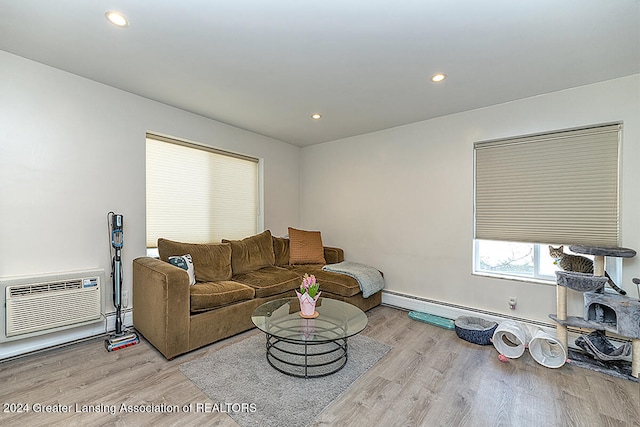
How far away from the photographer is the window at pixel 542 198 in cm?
258

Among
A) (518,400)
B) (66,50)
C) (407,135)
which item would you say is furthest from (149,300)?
(407,135)

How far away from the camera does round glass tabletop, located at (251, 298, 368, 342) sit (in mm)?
2138

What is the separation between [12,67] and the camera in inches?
90.7

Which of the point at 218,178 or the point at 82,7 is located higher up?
the point at 82,7

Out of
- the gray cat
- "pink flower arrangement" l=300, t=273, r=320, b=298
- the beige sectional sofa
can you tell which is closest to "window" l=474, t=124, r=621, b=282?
the gray cat

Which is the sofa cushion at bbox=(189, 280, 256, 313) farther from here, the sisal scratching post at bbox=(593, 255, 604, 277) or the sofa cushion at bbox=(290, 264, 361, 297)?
the sisal scratching post at bbox=(593, 255, 604, 277)

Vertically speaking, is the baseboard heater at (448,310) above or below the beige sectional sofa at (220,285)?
below

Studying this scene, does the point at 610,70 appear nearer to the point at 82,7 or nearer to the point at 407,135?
the point at 407,135

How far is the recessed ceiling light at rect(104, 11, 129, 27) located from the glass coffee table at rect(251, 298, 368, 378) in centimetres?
232

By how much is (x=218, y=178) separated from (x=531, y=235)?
3.87 metres

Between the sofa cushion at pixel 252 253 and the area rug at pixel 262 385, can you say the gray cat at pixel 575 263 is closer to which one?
the area rug at pixel 262 385

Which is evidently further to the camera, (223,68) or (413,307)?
(413,307)

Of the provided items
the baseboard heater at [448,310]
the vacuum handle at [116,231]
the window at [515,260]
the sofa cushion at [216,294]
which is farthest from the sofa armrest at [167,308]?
the window at [515,260]

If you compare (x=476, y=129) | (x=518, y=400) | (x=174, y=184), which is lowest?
(x=518, y=400)
